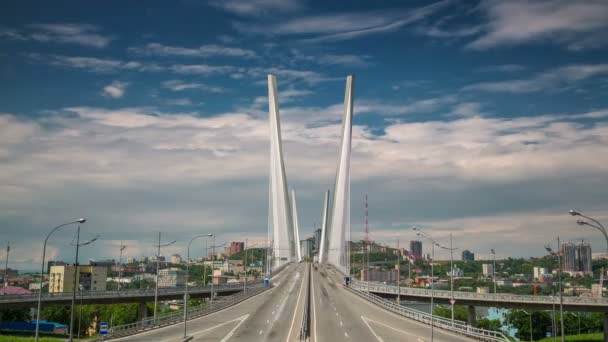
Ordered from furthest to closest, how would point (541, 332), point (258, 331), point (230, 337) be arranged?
point (541, 332)
point (258, 331)
point (230, 337)

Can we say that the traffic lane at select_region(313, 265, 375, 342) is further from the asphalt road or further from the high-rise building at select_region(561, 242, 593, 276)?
the high-rise building at select_region(561, 242, 593, 276)

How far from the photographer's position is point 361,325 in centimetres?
5100

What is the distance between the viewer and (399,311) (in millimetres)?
63281

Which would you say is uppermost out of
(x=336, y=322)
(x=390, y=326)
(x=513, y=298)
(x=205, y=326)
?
(x=513, y=298)

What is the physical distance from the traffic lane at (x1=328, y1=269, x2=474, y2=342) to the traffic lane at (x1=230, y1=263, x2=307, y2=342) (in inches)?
250

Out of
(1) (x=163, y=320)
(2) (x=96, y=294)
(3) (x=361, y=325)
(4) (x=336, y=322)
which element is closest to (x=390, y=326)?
(3) (x=361, y=325)

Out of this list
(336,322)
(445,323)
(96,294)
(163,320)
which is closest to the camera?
(336,322)

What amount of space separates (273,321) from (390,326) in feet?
35.1

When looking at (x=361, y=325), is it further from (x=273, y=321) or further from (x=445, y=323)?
(x=445, y=323)

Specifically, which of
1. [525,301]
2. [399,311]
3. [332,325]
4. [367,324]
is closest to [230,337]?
[332,325]

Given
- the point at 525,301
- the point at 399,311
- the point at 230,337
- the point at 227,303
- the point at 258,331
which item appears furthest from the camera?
the point at 525,301

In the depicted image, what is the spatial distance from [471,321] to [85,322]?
8787 cm

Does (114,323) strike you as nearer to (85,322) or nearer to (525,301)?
(85,322)

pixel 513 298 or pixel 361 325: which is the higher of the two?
pixel 513 298
